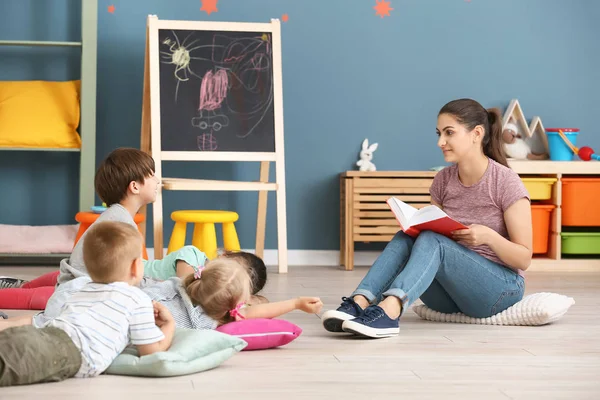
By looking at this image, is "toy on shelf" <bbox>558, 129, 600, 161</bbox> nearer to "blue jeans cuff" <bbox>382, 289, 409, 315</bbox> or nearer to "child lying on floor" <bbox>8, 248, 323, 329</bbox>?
"blue jeans cuff" <bbox>382, 289, 409, 315</bbox>

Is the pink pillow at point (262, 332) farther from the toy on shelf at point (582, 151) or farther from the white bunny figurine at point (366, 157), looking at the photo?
the toy on shelf at point (582, 151)

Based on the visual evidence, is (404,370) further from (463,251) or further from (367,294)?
(463,251)

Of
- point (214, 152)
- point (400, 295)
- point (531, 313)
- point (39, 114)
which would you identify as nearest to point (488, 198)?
point (531, 313)

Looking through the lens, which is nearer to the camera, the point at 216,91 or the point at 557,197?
the point at 216,91

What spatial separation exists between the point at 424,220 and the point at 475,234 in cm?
16

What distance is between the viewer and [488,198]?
2.61 m

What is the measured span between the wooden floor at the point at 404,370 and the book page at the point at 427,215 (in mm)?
329

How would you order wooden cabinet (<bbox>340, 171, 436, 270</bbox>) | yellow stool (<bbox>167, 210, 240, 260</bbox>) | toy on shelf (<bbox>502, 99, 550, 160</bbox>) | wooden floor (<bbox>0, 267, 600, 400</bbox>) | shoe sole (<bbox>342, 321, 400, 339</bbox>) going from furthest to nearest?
1. toy on shelf (<bbox>502, 99, 550, 160</bbox>)
2. wooden cabinet (<bbox>340, 171, 436, 270</bbox>)
3. yellow stool (<bbox>167, 210, 240, 260</bbox>)
4. shoe sole (<bbox>342, 321, 400, 339</bbox>)
5. wooden floor (<bbox>0, 267, 600, 400</bbox>)

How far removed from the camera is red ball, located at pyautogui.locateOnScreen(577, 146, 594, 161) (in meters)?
4.57

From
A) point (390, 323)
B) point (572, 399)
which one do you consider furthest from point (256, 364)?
point (572, 399)

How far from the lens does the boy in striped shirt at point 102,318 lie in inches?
68.1

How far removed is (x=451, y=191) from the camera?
2.72m

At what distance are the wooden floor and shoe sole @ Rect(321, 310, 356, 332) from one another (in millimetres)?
34

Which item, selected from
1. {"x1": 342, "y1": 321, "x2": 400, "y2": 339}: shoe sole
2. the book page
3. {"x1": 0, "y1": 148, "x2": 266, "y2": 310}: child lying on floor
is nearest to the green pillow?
{"x1": 342, "y1": 321, "x2": 400, "y2": 339}: shoe sole
